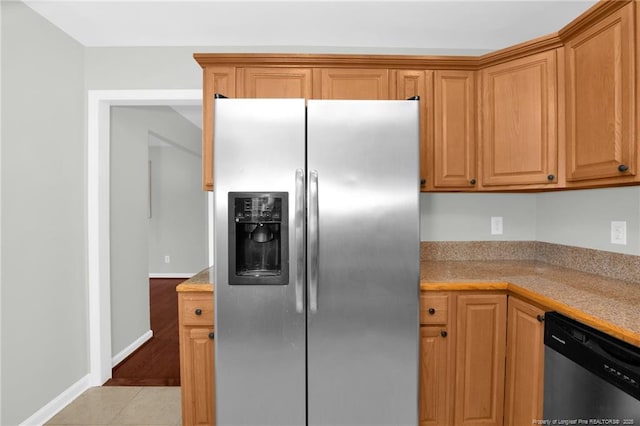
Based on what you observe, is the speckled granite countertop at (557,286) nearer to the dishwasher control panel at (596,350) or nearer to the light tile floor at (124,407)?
the dishwasher control panel at (596,350)

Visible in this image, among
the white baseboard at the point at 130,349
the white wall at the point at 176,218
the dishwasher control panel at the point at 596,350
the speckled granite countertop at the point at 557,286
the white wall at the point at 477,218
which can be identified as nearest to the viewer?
the dishwasher control panel at the point at 596,350

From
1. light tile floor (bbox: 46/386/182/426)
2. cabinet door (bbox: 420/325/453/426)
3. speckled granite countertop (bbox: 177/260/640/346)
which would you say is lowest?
light tile floor (bbox: 46/386/182/426)

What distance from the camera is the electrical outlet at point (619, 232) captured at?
5.63ft

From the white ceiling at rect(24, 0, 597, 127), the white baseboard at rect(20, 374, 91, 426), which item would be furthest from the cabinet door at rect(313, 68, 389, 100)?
the white baseboard at rect(20, 374, 91, 426)

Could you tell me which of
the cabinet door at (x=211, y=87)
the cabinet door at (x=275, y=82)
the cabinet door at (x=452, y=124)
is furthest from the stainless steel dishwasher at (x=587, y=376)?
the cabinet door at (x=211, y=87)

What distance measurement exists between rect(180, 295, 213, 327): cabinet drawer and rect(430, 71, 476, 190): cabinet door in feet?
4.92

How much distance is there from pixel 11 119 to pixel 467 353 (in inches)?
109

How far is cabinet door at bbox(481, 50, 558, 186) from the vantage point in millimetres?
1795

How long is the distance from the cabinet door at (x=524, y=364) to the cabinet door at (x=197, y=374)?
1.52m

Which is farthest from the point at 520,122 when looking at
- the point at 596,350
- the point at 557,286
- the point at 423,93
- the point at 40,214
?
the point at 40,214

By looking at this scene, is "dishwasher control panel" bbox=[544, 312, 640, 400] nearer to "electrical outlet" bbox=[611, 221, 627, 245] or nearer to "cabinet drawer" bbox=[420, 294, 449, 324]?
"cabinet drawer" bbox=[420, 294, 449, 324]

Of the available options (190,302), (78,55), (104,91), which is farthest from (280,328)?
(78,55)

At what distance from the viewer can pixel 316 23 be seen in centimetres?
206

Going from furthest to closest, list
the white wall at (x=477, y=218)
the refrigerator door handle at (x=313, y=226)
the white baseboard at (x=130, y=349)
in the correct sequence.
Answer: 1. the white baseboard at (x=130, y=349)
2. the white wall at (x=477, y=218)
3. the refrigerator door handle at (x=313, y=226)
